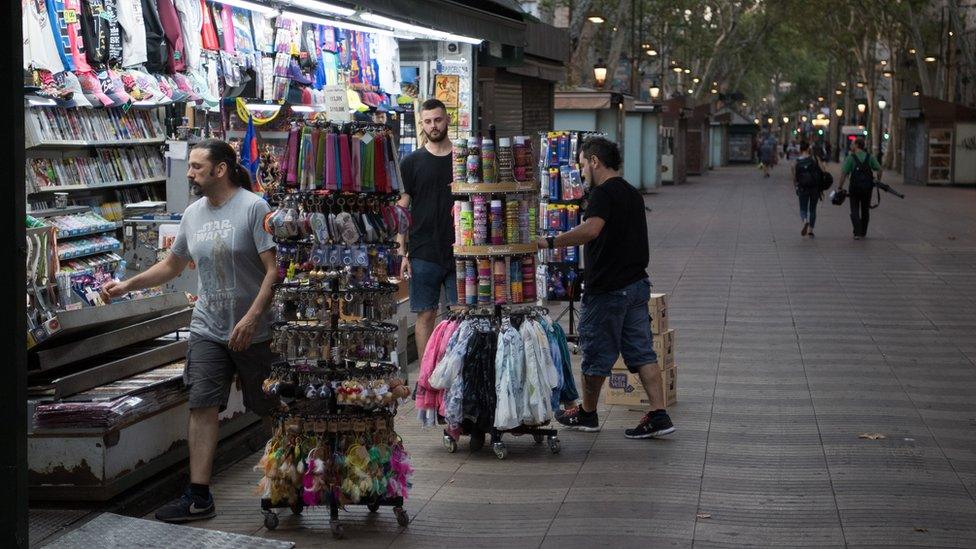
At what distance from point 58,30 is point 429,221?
2.87m

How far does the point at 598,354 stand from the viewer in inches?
304

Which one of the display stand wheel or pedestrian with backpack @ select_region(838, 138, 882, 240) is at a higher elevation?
pedestrian with backpack @ select_region(838, 138, 882, 240)

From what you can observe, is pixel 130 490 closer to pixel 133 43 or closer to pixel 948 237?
pixel 133 43

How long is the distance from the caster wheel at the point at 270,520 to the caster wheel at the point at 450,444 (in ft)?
5.51

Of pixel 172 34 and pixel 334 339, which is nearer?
pixel 334 339

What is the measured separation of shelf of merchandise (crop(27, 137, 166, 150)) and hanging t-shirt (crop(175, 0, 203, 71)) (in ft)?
3.05

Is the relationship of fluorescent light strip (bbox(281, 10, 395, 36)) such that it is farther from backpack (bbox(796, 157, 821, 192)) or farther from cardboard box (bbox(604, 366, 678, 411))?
backpack (bbox(796, 157, 821, 192))

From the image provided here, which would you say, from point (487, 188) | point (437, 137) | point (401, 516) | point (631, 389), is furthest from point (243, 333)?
point (631, 389)

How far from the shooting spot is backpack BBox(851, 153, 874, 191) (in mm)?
21656

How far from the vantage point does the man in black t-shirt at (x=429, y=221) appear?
27.7 ft

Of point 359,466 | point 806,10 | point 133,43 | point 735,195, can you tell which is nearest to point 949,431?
point 359,466

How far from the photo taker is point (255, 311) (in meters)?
6.12

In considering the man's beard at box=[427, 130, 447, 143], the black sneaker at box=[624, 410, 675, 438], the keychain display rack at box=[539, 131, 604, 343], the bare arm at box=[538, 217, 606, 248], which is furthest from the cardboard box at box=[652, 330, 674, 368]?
the man's beard at box=[427, 130, 447, 143]

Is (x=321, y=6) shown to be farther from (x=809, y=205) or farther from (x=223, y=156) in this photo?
(x=809, y=205)
